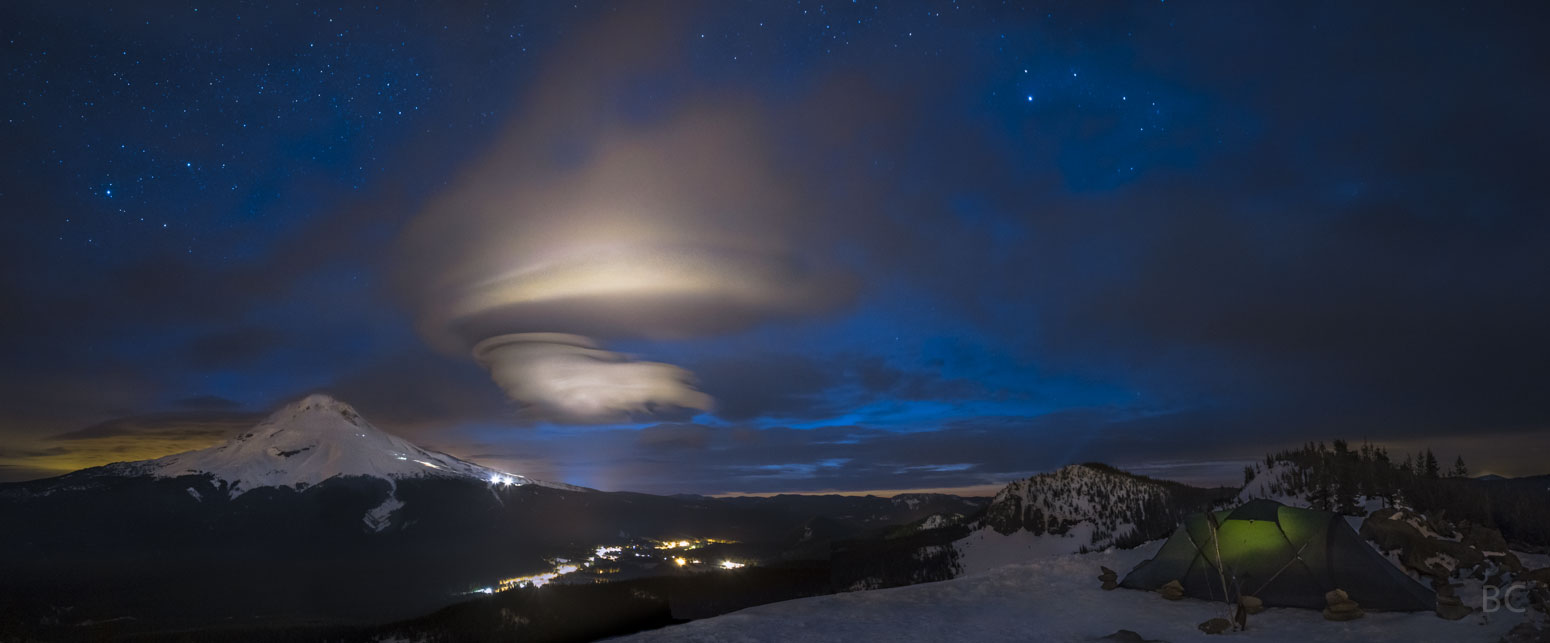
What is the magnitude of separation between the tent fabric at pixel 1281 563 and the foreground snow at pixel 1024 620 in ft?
1.92

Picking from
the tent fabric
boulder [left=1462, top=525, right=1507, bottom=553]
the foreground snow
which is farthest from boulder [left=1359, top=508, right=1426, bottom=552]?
the foreground snow

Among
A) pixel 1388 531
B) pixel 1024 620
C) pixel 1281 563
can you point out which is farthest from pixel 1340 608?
pixel 1024 620

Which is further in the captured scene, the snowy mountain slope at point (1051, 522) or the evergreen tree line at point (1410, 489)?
the snowy mountain slope at point (1051, 522)

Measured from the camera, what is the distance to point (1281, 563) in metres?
19.7

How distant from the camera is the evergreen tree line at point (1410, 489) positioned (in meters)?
25.4

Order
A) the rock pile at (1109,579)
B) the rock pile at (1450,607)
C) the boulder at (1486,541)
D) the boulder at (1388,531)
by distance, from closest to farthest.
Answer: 1. the rock pile at (1450,607)
2. the boulder at (1486,541)
3. the boulder at (1388,531)
4. the rock pile at (1109,579)

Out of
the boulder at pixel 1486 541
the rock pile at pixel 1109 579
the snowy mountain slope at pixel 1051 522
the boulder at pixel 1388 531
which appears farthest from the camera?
the snowy mountain slope at pixel 1051 522

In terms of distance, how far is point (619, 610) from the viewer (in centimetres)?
8975

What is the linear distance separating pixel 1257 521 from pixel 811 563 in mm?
122045

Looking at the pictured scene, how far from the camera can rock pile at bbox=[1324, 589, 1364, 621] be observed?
17.5 metres

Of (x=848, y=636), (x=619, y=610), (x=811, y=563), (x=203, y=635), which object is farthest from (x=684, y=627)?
(x=203, y=635)

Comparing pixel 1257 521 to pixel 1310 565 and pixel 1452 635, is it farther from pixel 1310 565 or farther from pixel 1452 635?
pixel 1452 635

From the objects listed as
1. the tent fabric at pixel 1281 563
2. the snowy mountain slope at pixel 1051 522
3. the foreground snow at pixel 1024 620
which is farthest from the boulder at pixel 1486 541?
the snowy mountain slope at pixel 1051 522

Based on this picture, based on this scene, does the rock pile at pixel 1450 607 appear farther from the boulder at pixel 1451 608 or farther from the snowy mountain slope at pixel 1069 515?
the snowy mountain slope at pixel 1069 515
